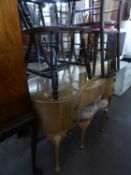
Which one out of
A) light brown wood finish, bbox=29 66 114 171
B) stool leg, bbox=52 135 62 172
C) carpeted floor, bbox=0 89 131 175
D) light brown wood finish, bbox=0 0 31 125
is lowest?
carpeted floor, bbox=0 89 131 175

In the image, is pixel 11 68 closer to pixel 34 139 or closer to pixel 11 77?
pixel 11 77

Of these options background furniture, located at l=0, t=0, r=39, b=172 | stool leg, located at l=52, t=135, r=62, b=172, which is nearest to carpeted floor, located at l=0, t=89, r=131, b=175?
stool leg, located at l=52, t=135, r=62, b=172

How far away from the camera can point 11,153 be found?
143cm

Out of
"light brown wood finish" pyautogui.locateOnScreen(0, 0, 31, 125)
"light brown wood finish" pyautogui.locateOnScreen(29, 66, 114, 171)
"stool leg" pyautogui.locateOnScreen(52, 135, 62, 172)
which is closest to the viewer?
"light brown wood finish" pyautogui.locateOnScreen(0, 0, 31, 125)

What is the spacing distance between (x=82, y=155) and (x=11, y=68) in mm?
1001

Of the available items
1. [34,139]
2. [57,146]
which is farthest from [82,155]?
[34,139]

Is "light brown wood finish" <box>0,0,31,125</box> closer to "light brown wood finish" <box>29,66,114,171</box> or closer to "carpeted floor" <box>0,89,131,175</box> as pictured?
"light brown wood finish" <box>29,66,114,171</box>

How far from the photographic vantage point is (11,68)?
808 mm

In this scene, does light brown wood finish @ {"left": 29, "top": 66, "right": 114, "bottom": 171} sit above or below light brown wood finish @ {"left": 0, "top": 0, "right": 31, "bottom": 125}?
below

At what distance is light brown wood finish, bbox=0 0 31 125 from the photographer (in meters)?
0.73

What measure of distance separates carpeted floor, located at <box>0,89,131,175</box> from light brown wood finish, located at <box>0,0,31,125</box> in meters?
0.61

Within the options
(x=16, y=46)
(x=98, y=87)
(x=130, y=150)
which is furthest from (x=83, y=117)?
(x=16, y=46)

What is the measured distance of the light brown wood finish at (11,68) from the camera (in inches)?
28.9

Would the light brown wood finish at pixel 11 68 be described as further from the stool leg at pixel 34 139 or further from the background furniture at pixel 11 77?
the stool leg at pixel 34 139
